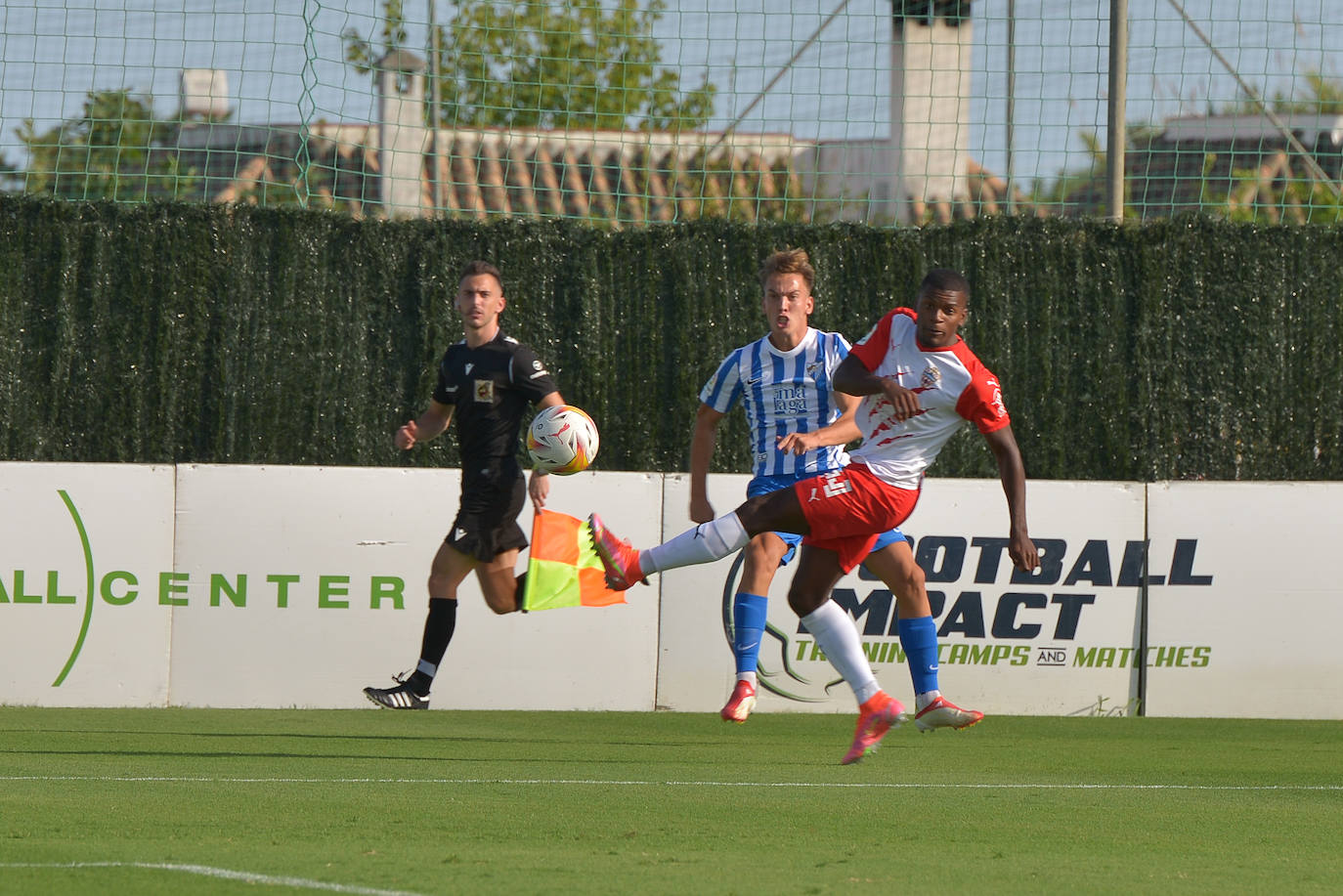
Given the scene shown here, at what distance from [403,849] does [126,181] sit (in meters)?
7.66

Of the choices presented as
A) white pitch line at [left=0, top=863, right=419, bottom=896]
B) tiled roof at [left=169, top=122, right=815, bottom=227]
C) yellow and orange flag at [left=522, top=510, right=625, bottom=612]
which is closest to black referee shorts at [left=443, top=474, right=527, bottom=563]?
yellow and orange flag at [left=522, top=510, right=625, bottom=612]

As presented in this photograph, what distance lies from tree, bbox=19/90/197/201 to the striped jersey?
12.9 feet

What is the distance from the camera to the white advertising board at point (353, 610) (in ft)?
32.3

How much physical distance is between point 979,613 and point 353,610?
12.1 ft

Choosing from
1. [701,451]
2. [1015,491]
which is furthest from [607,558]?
[1015,491]

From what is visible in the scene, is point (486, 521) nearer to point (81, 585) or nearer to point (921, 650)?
point (921, 650)

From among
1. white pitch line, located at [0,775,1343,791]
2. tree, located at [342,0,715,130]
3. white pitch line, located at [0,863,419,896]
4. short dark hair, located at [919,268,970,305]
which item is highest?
tree, located at [342,0,715,130]

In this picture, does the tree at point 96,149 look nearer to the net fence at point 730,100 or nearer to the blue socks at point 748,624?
the net fence at point 730,100

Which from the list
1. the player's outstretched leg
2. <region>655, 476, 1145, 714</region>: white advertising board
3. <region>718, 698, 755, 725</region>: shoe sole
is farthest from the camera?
<region>655, 476, 1145, 714</region>: white advertising board

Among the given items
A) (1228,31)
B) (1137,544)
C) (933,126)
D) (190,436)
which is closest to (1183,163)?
(1228,31)

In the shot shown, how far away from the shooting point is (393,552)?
996 centimetres

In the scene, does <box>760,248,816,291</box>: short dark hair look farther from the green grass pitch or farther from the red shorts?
the green grass pitch

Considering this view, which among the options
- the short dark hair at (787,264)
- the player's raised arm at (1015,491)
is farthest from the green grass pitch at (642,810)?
the short dark hair at (787,264)

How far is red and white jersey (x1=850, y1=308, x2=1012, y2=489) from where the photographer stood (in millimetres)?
6781
